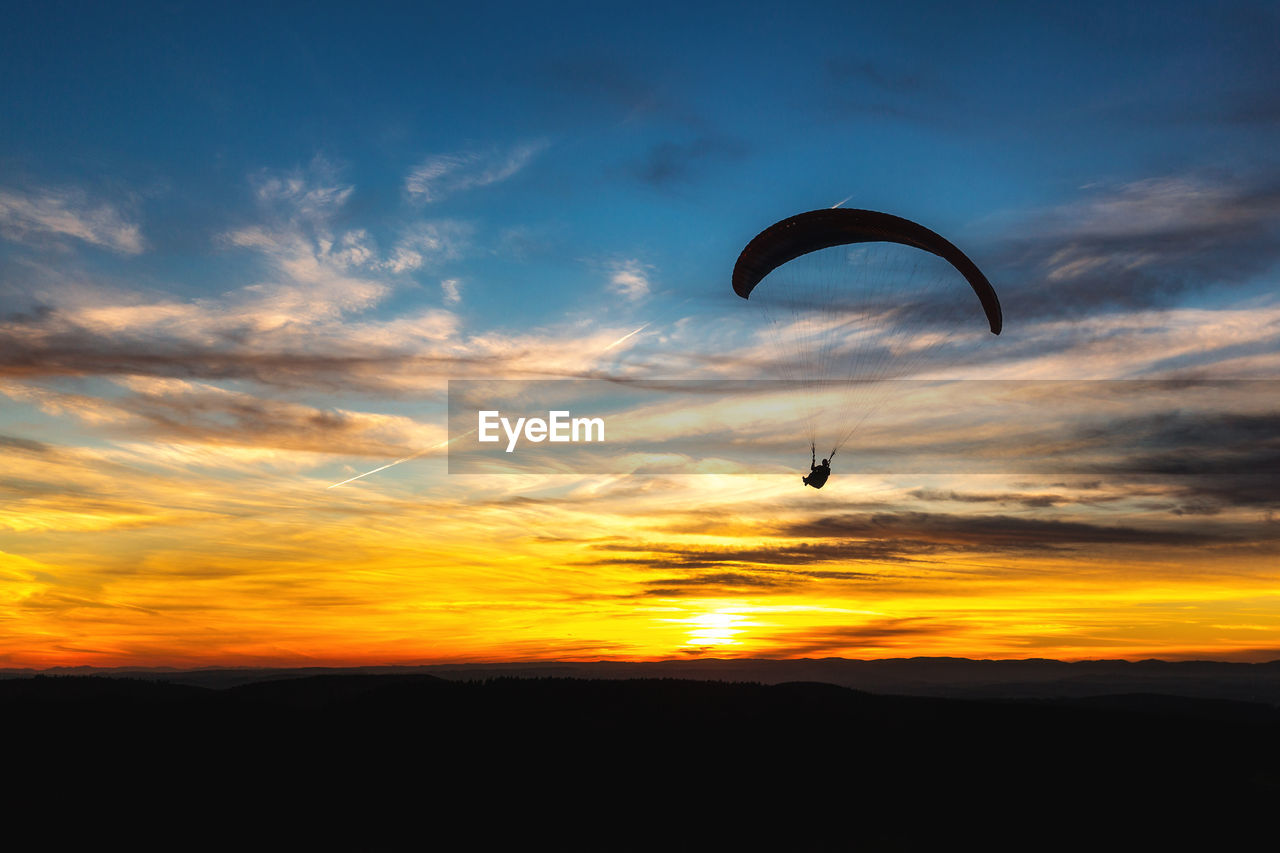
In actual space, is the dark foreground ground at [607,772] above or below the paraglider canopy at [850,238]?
below

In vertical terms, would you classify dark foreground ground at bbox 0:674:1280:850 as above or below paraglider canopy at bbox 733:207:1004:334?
below

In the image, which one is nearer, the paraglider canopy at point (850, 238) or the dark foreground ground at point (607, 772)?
the dark foreground ground at point (607, 772)

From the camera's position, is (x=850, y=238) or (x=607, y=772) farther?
(x=607, y=772)

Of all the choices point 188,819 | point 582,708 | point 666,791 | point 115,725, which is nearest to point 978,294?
point 666,791

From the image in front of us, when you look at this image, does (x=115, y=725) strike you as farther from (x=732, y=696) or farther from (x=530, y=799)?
(x=732, y=696)

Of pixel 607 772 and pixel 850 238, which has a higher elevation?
pixel 850 238
